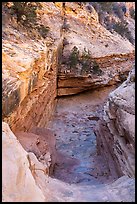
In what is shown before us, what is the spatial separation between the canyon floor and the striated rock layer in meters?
0.45

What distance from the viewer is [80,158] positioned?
552 inches

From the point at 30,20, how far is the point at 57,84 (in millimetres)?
4863

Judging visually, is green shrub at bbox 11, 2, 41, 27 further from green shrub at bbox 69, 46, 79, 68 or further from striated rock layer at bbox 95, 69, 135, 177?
striated rock layer at bbox 95, 69, 135, 177

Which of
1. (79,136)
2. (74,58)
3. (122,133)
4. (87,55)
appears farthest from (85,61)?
(122,133)

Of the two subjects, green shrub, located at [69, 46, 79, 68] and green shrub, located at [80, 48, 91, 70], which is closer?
green shrub, located at [69, 46, 79, 68]

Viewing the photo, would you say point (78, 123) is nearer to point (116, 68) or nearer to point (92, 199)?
point (116, 68)

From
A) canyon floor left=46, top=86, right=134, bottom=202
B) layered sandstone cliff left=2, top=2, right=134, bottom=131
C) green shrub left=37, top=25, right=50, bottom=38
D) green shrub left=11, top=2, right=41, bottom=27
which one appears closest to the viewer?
canyon floor left=46, top=86, right=134, bottom=202

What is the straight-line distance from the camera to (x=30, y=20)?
15.4 m

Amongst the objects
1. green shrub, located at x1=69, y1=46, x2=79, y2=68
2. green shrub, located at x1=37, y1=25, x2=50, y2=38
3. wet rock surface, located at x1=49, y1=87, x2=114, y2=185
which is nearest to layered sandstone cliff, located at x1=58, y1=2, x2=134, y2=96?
green shrub, located at x1=69, y1=46, x2=79, y2=68

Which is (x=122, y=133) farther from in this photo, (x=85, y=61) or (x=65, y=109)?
(x=85, y=61)

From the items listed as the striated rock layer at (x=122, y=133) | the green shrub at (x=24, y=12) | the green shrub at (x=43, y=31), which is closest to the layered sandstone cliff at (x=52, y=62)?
the green shrub at (x=43, y=31)

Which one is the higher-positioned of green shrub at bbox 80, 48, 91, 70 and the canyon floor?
green shrub at bbox 80, 48, 91, 70

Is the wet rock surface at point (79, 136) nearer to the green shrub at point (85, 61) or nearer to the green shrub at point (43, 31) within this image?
the green shrub at point (85, 61)

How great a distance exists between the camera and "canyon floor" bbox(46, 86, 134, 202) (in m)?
7.45
